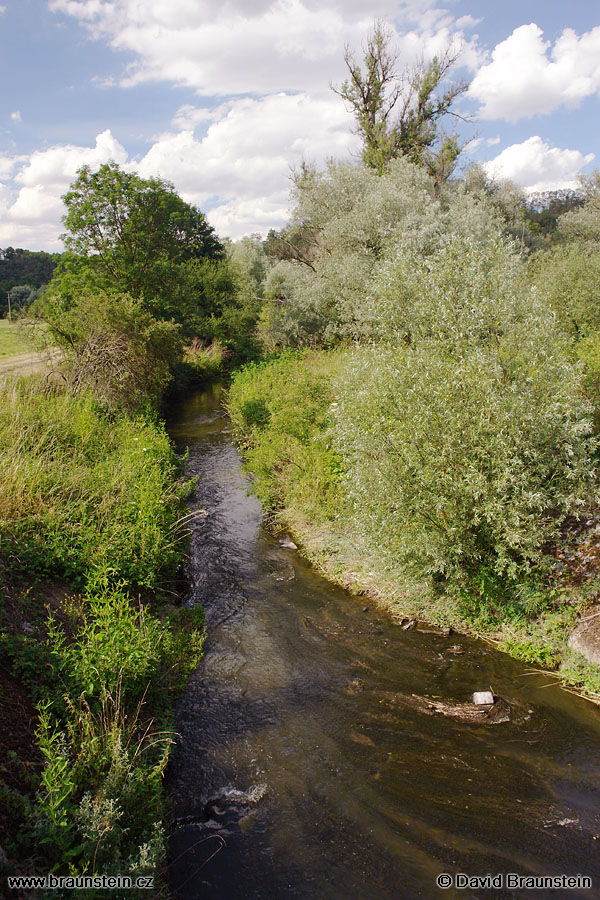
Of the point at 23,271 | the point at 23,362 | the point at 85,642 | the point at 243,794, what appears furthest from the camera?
the point at 23,271

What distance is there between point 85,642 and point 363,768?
3.91 metres

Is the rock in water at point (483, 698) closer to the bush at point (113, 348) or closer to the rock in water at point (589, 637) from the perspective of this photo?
the rock in water at point (589, 637)

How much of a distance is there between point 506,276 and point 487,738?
8.16 m

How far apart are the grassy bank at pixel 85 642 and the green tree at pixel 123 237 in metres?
14.5

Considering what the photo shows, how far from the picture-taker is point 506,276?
1037cm

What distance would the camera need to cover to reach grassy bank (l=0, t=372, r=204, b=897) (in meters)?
4.61

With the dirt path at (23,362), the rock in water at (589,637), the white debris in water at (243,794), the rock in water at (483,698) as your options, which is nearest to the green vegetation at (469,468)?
the rock in water at (589,637)

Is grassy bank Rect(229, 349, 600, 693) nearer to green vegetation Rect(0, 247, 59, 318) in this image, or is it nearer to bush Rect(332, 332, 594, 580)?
bush Rect(332, 332, 594, 580)

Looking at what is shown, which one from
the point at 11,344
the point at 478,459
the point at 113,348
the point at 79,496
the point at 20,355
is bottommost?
the point at 79,496

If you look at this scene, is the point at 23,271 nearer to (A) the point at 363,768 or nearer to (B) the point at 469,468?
(B) the point at 469,468

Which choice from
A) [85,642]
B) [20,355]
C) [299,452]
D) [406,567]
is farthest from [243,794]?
[20,355]

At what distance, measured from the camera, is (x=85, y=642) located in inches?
277

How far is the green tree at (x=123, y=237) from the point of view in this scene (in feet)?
81.8

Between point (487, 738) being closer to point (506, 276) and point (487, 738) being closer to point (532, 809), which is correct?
point (532, 809)
